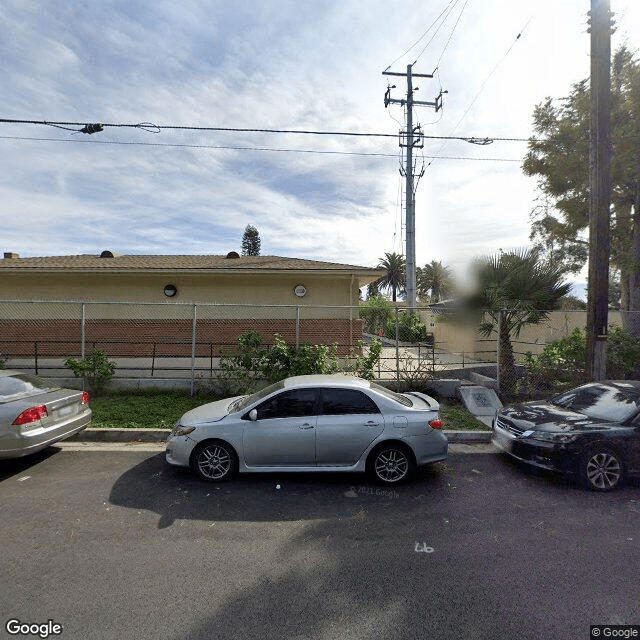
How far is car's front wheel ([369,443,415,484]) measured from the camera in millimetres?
4699

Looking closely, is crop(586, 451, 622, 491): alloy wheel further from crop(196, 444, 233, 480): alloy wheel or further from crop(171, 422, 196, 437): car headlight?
crop(171, 422, 196, 437): car headlight

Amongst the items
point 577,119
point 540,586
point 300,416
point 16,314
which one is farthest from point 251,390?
point 577,119

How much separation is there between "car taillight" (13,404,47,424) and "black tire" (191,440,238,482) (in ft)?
6.87

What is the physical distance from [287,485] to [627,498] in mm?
3938

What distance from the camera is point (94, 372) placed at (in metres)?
8.62

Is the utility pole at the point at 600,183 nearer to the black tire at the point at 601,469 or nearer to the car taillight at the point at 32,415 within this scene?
the black tire at the point at 601,469

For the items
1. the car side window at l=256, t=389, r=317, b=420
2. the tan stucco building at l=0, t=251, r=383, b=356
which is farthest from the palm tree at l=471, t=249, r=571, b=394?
the car side window at l=256, t=389, r=317, b=420

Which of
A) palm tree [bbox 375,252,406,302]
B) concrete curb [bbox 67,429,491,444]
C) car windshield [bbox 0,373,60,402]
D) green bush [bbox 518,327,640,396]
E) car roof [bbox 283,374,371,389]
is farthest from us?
palm tree [bbox 375,252,406,302]

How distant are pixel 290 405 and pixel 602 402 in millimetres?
4335

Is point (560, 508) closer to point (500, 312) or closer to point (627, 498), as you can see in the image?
point (627, 498)

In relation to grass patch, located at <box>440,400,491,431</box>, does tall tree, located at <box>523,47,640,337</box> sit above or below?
above

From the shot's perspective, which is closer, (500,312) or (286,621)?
(286,621)

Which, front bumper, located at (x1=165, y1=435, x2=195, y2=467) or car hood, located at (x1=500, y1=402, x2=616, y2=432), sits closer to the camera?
front bumper, located at (x1=165, y1=435, x2=195, y2=467)

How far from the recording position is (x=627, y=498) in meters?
4.43
